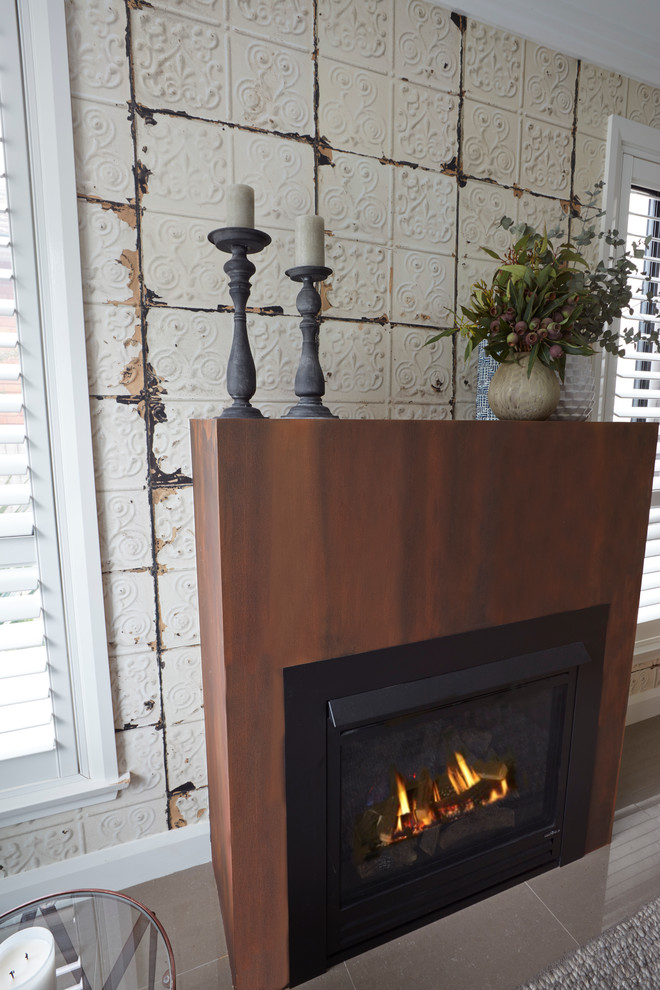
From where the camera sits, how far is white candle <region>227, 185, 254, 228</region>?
0.99 meters

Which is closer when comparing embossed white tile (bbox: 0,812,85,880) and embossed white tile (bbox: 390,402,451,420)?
embossed white tile (bbox: 0,812,85,880)

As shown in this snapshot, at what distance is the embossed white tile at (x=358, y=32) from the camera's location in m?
1.29

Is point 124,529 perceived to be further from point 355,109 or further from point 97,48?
point 355,109

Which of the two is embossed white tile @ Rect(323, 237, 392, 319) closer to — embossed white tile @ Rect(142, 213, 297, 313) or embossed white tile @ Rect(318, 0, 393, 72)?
embossed white tile @ Rect(142, 213, 297, 313)

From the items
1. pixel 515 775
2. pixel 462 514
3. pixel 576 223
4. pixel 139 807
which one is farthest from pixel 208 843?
pixel 576 223

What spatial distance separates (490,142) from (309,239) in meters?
0.87

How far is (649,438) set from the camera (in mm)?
1355

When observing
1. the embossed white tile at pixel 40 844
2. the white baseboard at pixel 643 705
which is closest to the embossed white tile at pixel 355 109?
the embossed white tile at pixel 40 844

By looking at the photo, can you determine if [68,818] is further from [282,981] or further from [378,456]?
[378,456]

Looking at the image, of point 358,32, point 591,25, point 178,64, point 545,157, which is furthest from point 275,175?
point 591,25

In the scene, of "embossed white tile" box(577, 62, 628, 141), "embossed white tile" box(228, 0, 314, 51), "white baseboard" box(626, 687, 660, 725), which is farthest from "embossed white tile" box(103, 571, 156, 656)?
"white baseboard" box(626, 687, 660, 725)

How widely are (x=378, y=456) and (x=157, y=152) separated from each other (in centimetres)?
87

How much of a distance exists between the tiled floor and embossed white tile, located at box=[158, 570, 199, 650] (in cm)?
67

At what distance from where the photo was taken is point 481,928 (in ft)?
4.32
